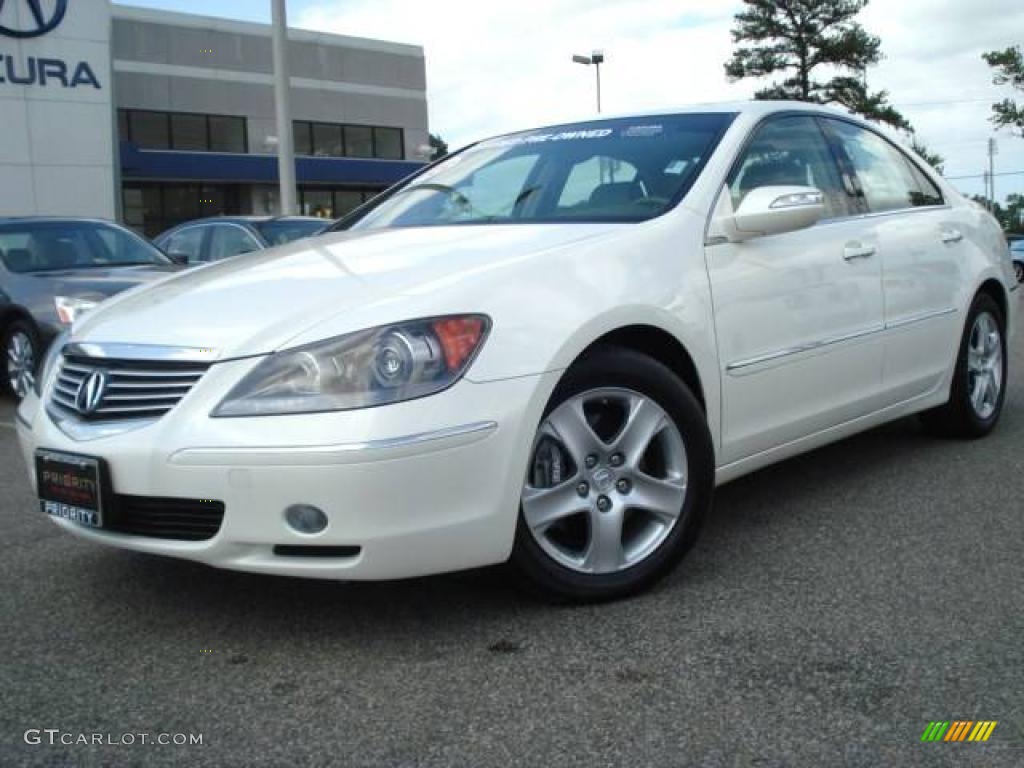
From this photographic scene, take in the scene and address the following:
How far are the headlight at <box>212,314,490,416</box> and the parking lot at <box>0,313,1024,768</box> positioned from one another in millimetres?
657

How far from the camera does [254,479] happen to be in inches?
101

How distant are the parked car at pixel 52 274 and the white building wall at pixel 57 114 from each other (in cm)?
1413

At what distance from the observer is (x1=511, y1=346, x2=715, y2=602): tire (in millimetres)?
2908

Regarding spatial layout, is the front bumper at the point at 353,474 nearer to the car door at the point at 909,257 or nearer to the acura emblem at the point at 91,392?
the acura emblem at the point at 91,392

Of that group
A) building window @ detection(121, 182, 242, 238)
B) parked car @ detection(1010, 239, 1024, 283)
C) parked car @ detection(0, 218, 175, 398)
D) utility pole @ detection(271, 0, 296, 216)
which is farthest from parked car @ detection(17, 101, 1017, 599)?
building window @ detection(121, 182, 242, 238)

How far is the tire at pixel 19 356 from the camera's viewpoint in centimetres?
726

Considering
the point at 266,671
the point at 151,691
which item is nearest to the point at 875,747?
the point at 266,671

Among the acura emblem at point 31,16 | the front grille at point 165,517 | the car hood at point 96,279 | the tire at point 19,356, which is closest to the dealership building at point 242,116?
the acura emblem at point 31,16

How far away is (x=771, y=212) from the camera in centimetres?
341

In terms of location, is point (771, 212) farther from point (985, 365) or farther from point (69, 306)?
point (69, 306)

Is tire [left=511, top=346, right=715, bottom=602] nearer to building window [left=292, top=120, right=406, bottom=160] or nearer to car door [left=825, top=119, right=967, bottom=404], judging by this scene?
car door [left=825, top=119, right=967, bottom=404]

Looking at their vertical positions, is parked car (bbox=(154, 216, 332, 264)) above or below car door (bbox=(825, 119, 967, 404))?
above

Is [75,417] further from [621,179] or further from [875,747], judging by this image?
[875,747]

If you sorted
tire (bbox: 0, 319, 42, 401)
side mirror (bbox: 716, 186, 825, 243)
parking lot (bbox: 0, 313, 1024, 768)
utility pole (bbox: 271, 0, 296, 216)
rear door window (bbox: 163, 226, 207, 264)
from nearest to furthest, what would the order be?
1. parking lot (bbox: 0, 313, 1024, 768)
2. side mirror (bbox: 716, 186, 825, 243)
3. tire (bbox: 0, 319, 42, 401)
4. rear door window (bbox: 163, 226, 207, 264)
5. utility pole (bbox: 271, 0, 296, 216)
